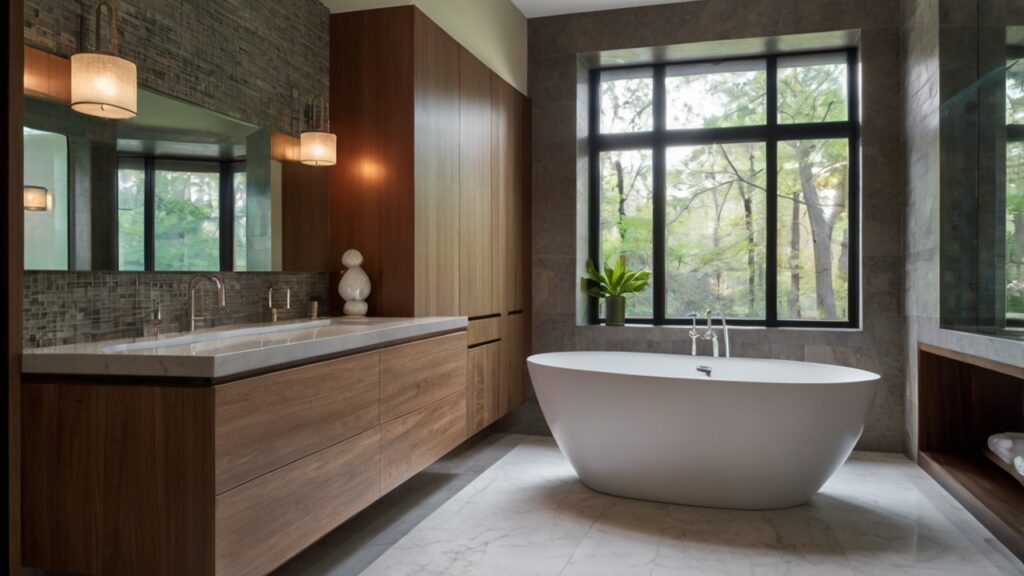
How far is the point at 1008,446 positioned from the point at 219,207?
337 centimetres

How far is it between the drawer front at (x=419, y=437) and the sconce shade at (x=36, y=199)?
1264 mm

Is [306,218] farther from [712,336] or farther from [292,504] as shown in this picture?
[712,336]

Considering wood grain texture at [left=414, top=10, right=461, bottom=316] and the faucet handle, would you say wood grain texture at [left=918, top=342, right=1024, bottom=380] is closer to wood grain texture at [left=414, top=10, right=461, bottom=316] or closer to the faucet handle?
wood grain texture at [left=414, top=10, right=461, bottom=316]

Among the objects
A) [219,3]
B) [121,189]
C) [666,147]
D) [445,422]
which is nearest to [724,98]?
[666,147]

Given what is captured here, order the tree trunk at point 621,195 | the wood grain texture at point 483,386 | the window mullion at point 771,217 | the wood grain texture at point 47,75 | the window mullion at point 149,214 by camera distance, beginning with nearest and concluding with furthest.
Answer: the wood grain texture at point 47,75 → the window mullion at point 149,214 → the wood grain texture at point 483,386 → the window mullion at point 771,217 → the tree trunk at point 621,195

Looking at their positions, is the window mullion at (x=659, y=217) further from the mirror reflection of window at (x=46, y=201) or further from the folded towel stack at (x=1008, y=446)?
the mirror reflection of window at (x=46, y=201)

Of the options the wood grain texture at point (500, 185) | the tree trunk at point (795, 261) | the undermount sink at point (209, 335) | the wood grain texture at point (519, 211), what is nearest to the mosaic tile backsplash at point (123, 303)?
the undermount sink at point (209, 335)

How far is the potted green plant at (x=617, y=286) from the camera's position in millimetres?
4766

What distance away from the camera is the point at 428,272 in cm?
341

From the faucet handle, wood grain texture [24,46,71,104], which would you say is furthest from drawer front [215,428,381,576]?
wood grain texture [24,46,71,104]

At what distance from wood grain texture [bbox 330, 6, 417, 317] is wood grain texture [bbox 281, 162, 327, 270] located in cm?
5

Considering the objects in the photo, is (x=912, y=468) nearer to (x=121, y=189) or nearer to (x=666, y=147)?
(x=666, y=147)

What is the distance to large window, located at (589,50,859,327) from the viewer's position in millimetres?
4633

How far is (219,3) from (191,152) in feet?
1.92
